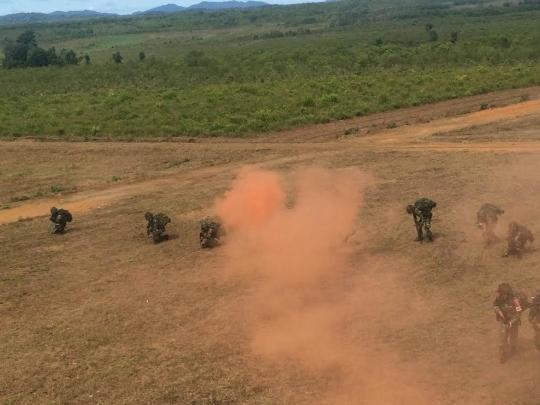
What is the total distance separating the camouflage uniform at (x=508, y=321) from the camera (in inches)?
409

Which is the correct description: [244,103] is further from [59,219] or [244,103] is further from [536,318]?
[536,318]

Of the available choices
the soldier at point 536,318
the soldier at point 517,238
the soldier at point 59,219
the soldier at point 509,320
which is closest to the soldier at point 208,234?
the soldier at point 59,219

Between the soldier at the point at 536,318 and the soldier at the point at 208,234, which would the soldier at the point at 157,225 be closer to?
the soldier at the point at 208,234

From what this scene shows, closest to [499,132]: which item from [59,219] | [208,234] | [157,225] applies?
[208,234]

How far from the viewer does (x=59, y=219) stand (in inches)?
784

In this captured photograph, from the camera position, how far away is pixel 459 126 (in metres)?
31.6

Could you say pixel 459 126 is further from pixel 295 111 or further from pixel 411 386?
pixel 411 386

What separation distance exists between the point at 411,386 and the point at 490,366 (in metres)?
1.33

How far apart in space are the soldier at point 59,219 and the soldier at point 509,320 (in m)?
13.7

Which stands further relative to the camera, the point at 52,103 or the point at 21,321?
the point at 52,103

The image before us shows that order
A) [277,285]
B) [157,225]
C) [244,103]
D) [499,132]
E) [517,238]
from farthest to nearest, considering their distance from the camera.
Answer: [244,103] → [499,132] → [157,225] → [277,285] → [517,238]

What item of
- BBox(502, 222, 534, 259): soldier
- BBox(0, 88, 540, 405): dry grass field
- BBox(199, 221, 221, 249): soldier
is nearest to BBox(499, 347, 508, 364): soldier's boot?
BBox(0, 88, 540, 405): dry grass field

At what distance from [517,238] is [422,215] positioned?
2370 millimetres

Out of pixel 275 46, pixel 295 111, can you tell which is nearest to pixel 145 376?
pixel 295 111
